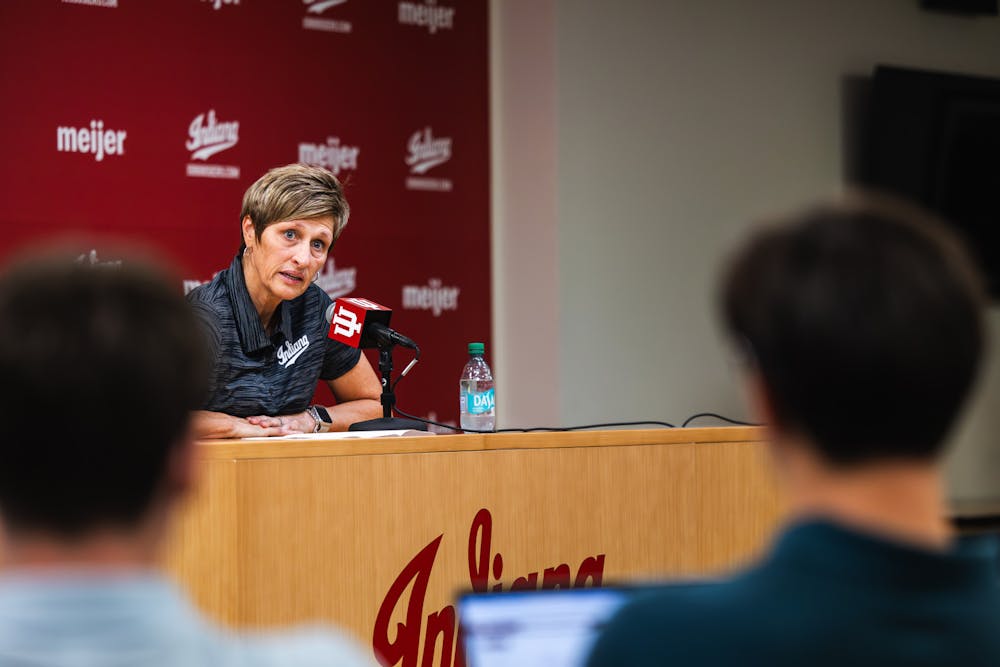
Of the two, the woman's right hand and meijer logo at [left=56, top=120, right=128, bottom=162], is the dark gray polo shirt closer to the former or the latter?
the woman's right hand

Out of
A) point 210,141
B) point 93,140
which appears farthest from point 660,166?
point 93,140

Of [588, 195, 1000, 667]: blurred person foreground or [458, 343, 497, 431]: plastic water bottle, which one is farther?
[458, 343, 497, 431]: plastic water bottle

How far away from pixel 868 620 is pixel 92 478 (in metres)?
0.45

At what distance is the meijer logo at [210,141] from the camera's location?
3961 mm

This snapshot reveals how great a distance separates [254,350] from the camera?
3.01 m

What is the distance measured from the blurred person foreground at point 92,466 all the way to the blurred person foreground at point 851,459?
271mm

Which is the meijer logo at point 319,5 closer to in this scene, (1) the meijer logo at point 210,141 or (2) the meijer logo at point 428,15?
(2) the meijer logo at point 428,15

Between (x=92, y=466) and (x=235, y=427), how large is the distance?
6.51ft

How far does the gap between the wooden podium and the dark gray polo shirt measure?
2.55 feet

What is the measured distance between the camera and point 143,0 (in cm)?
389

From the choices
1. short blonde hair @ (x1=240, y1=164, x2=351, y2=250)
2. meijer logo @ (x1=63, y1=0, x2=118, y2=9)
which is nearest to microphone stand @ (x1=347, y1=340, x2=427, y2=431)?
short blonde hair @ (x1=240, y1=164, x2=351, y2=250)

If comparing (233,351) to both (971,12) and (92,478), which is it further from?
(971,12)

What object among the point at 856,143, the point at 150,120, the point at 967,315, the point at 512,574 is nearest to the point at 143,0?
the point at 150,120

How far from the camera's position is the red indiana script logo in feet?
7.29
